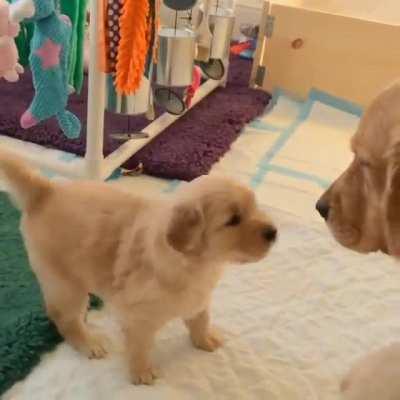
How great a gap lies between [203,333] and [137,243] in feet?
0.94

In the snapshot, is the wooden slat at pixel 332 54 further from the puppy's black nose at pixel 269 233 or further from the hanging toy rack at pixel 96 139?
the puppy's black nose at pixel 269 233

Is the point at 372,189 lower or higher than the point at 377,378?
higher

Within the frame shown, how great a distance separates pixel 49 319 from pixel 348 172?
740mm

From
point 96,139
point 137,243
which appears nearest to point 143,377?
point 137,243

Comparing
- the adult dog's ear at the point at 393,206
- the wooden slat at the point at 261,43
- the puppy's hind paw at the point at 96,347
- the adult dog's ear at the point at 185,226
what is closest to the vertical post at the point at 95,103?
the puppy's hind paw at the point at 96,347

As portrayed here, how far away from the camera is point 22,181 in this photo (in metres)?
1.26

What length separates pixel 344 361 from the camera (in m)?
1.39

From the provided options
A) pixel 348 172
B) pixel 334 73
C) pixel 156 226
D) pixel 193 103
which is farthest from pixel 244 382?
pixel 334 73

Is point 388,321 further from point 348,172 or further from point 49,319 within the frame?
point 49,319

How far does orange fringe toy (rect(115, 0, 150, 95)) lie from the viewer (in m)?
1.62

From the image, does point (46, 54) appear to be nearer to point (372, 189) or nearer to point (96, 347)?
point (96, 347)

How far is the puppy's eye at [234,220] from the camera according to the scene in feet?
3.86

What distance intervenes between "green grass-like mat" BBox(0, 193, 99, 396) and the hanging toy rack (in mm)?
317

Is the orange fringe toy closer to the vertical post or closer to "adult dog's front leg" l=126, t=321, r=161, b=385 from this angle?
the vertical post
